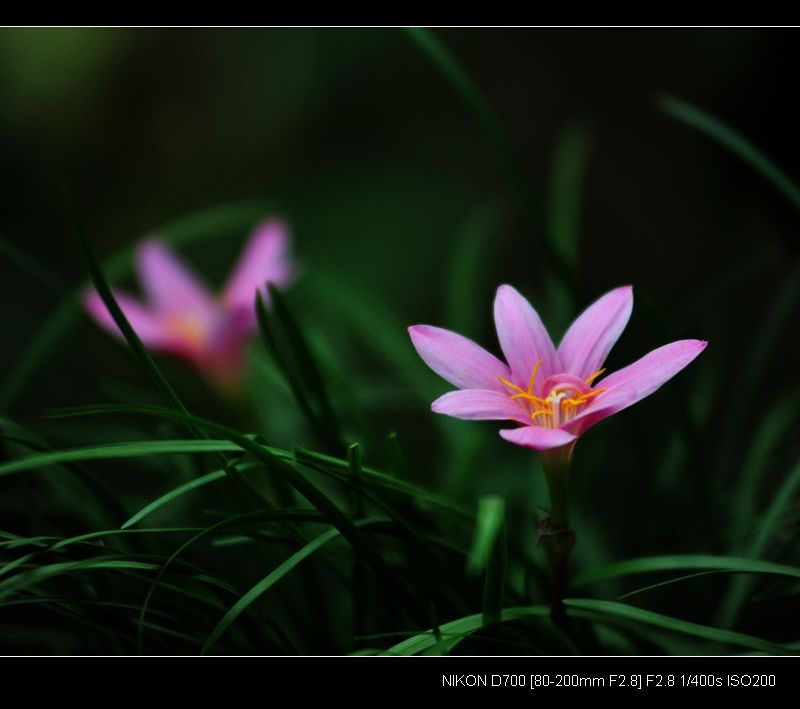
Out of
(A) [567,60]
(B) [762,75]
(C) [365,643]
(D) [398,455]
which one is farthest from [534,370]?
(A) [567,60]

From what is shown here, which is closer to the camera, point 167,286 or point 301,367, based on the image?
point 301,367

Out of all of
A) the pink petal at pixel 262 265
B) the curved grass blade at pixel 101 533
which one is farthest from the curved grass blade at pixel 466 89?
the curved grass blade at pixel 101 533

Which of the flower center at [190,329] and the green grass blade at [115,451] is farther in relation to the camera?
the flower center at [190,329]

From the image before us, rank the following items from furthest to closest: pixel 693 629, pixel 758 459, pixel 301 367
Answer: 1. pixel 758 459
2. pixel 301 367
3. pixel 693 629

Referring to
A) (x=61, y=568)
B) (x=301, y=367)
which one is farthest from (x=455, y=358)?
(x=61, y=568)

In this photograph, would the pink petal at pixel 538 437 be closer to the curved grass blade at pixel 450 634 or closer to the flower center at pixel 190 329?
the curved grass blade at pixel 450 634

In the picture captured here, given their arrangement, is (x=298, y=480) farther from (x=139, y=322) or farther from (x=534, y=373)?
(x=139, y=322)

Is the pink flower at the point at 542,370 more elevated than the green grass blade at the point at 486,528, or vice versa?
the pink flower at the point at 542,370
